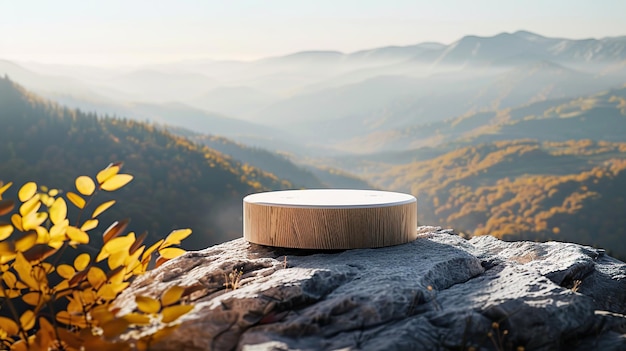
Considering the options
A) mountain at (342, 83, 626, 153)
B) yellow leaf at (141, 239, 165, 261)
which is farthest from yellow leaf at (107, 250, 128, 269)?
mountain at (342, 83, 626, 153)

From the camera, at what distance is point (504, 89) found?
4916 inches

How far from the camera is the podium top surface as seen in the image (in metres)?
4.03

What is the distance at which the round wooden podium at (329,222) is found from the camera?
3.98 m

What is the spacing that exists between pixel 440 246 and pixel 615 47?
13421 cm

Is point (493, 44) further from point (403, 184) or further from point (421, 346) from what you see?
point (421, 346)

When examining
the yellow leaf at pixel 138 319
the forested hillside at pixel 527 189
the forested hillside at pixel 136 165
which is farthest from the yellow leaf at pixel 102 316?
the forested hillside at pixel 527 189

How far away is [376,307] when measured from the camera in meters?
2.78

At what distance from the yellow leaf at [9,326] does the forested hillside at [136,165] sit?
35711 mm

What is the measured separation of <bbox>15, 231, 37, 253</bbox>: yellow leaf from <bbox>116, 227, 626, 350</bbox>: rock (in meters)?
0.60

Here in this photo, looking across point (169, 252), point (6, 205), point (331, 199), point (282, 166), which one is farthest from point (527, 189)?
point (6, 205)

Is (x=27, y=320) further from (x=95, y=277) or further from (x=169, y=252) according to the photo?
(x=169, y=252)

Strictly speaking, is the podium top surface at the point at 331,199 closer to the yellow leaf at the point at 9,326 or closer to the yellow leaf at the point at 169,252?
the yellow leaf at the point at 169,252

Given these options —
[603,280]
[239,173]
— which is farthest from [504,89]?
[603,280]

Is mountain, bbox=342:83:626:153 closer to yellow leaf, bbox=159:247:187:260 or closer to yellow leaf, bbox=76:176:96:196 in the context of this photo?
yellow leaf, bbox=159:247:187:260
